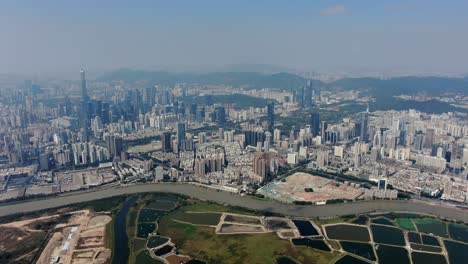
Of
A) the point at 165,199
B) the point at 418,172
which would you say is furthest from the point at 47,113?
the point at 418,172

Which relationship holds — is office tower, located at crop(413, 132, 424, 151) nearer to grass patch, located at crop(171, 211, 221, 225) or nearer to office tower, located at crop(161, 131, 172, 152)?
grass patch, located at crop(171, 211, 221, 225)

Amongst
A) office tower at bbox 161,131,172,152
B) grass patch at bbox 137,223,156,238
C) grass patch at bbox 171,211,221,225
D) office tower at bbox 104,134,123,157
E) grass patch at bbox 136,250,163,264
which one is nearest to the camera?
grass patch at bbox 136,250,163,264

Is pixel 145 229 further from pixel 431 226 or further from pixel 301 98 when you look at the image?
pixel 301 98

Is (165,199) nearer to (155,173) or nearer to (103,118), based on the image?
(155,173)

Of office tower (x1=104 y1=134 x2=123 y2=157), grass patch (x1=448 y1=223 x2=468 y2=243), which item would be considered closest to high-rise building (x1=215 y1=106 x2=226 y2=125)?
office tower (x1=104 y1=134 x2=123 y2=157)

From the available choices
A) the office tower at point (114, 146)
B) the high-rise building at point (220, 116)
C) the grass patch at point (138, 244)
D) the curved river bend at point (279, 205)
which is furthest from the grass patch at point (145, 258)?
the high-rise building at point (220, 116)

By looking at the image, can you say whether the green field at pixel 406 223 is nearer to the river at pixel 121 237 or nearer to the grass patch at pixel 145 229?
the grass patch at pixel 145 229

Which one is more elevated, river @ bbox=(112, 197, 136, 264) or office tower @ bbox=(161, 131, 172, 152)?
office tower @ bbox=(161, 131, 172, 152)
